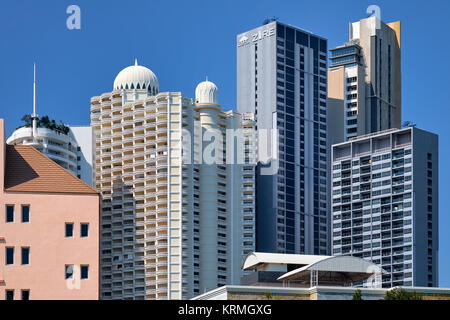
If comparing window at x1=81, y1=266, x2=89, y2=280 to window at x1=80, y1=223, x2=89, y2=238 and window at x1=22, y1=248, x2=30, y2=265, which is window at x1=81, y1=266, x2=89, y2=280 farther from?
window at x1=22, y1=248, x2=30, y2=265

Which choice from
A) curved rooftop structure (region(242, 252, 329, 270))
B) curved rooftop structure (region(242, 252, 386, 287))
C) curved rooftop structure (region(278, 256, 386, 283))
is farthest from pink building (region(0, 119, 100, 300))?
curved rooftop structure (region(278, 256, 386, 283))

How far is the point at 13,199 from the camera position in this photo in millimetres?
99375

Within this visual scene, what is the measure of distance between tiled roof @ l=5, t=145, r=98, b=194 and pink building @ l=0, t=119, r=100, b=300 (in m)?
0.10

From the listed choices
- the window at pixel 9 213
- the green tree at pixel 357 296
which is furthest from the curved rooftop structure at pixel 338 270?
the window at pixel 9 213

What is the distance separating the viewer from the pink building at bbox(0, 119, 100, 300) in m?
94.6

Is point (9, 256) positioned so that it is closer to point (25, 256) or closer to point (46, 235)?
point (25, 256)

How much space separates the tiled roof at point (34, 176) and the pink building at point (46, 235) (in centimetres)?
10

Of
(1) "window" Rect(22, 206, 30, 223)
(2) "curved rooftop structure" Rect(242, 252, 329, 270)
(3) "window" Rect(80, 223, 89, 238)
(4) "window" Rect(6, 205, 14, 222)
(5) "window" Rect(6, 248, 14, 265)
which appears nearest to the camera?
(5) "window" Rect(6, 248, 14, 265)

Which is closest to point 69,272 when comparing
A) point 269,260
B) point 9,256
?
point 9,256

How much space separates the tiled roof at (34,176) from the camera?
100 meters
